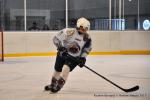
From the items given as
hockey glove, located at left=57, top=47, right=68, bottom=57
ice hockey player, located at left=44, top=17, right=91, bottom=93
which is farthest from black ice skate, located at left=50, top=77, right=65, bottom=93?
hockey glove, located at left=57, top=47, right=68, bottom=57

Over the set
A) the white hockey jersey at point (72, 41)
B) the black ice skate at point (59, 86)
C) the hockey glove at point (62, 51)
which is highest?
the white hockey jersey at point (72, 41)

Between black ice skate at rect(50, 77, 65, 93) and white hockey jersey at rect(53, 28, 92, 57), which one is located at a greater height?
A: white hockey jersey at rect(53, 28, 92, 57)

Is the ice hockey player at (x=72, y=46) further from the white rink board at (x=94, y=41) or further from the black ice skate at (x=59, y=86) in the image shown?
the white rink board at (x=94, y=41)

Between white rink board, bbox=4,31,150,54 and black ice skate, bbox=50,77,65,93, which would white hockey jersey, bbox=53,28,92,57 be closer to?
black ice skate, bbox=50,77,65,93

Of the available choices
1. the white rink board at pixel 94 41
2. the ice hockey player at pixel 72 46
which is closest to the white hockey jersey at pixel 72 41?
the ice hockey player at pixel 72 46

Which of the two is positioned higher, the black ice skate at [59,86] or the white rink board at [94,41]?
the white rink board at [94,41]

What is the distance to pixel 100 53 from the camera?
1450 centimetres

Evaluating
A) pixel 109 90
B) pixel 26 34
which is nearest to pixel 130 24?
pixel 26 34

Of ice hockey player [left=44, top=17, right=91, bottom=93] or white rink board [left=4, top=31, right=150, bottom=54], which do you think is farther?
white rink board [left=4, top=31, right=150, bottom=54]

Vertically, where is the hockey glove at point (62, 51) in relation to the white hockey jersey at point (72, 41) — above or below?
below

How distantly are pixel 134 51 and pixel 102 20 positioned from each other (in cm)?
142

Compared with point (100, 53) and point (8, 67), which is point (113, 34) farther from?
point (8, 67)

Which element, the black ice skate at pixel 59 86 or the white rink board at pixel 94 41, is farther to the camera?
the white rink board at pixel 94 41

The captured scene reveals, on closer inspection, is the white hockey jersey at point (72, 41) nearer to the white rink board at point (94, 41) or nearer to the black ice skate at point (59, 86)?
the black ice skate at point (59, 86)
